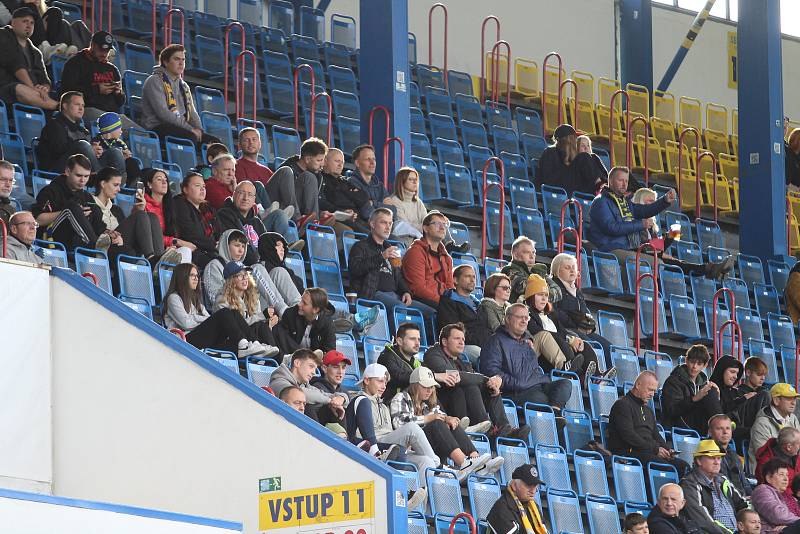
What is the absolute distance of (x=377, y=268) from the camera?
11.9 meters

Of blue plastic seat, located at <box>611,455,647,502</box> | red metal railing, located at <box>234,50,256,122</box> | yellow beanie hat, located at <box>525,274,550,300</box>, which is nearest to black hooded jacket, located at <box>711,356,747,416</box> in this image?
blue plastic seat, located at <box>611,455,647,502</box>

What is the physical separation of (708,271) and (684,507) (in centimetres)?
493

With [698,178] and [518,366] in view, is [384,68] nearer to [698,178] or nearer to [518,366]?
[518,366]

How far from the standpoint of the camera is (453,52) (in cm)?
2172

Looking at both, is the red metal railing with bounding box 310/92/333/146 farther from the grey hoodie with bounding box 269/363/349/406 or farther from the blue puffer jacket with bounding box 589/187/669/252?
the grey hoodie with bounding box 269/363/349/406

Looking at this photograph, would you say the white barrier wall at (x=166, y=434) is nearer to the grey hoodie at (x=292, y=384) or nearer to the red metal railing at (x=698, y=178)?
the grey hoodie at (x=292, y=384)

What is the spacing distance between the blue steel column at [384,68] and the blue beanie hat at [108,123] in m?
3.02

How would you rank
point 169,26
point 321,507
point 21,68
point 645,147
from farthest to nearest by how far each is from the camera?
point 645,147, point 169,26, point 21,68, point 321,507

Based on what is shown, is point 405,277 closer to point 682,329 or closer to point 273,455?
point 682,329

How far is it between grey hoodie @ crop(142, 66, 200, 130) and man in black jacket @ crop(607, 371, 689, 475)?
4.07 m

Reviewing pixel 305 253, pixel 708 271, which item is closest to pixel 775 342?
pixel 708 271

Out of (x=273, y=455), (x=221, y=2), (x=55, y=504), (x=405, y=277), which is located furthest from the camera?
(x=221, y=2)

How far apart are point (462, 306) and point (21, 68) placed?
387cm

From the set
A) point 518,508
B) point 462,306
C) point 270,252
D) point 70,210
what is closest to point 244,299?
point 270,252
